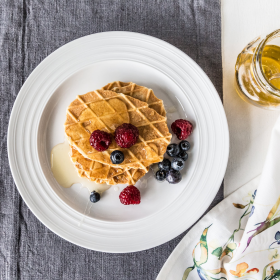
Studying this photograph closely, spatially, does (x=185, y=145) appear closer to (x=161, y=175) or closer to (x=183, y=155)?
(x=183, y=155)

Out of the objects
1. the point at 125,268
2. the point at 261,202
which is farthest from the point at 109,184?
the point at 261,202

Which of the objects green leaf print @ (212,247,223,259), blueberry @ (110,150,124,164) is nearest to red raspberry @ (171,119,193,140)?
blueberry @ (110,150,124,164)

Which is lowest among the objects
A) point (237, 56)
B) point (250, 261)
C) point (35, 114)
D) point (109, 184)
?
point (250, 261)

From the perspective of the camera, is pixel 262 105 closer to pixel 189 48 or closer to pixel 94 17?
pixel 189 48

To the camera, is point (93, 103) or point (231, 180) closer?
point (93, 103)

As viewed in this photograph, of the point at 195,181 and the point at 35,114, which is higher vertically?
the point at 35,114

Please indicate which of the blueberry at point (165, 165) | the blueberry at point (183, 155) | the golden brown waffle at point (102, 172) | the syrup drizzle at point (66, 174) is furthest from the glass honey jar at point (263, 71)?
the syrup drizzle at point (66, 174)

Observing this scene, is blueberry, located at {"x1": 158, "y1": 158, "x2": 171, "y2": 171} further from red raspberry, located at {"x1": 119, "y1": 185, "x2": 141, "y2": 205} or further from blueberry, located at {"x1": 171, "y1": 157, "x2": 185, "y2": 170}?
red raspberry, located at {"x1": 119, "y1": 185, "x2": 141, "y2": 205}
